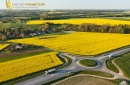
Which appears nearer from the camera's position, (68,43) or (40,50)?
(40,50)

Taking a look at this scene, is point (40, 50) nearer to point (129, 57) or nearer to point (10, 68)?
point (10, 68)

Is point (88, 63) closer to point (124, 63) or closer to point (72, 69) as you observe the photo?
point (72, 69)

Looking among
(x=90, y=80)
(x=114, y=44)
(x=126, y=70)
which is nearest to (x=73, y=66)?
(x=90, y=80)

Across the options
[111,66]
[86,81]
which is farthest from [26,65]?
[111,66]

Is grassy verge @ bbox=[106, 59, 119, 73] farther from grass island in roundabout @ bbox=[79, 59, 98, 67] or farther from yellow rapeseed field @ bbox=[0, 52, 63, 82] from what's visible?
yellow rapeseed field @ bbox=[0, 52, 63, 82]

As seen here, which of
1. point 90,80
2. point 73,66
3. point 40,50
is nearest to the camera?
point 90,80

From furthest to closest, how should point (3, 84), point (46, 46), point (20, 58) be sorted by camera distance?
1. point (46, 46)
2. point (20, 58)
3. point (3, 84)
